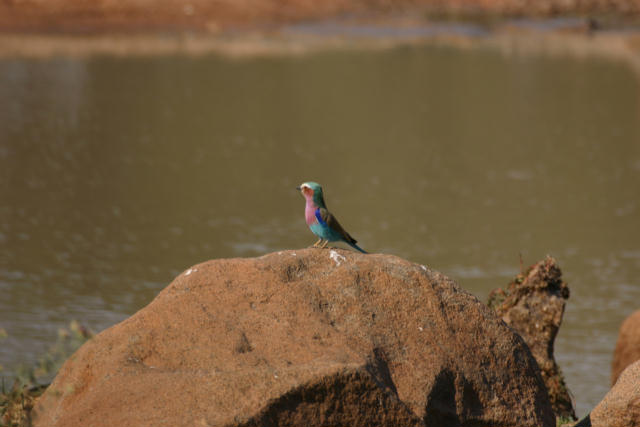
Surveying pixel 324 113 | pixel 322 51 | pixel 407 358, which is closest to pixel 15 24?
pixel 322 51

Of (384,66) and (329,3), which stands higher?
(329,3)

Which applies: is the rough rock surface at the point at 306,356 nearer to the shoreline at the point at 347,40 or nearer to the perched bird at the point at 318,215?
the perched bird at the point at 318,215

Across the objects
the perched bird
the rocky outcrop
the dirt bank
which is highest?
the dirt bank

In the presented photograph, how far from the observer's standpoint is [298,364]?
5566 millimetres

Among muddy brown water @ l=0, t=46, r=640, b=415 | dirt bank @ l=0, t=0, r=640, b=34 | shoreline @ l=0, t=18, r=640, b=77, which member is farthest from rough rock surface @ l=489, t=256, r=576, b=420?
dirt bank @ l=0, t=0, r=640, b=34

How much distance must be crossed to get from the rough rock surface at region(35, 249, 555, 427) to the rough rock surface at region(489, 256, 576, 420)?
2.60 meters

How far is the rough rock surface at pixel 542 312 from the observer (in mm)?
9180

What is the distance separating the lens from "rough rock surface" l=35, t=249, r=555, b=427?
5328 millimetres

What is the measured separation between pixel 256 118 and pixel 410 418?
25144mm

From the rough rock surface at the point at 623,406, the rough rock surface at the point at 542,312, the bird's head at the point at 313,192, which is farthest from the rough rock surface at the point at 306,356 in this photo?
the rough rock surface at the point at 542,312

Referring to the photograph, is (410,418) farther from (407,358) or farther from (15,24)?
(15,24)

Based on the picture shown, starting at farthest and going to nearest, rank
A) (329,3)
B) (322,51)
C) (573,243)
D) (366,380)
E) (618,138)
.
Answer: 1. (329,3)
2. (322,51)
3. (618,138)
4. (573,243)
5. (366,380)

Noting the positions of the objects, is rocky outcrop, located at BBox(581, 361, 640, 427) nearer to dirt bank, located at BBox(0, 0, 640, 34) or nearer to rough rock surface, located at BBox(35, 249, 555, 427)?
rough rock surface, located at BBox(35, 249, 555, 427)

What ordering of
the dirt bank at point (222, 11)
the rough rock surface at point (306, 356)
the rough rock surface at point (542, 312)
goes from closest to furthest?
the rough rock surface at point (306, 356)
the rough rock surface at point (542, 312)
the dirt bank at point (222, 11)
